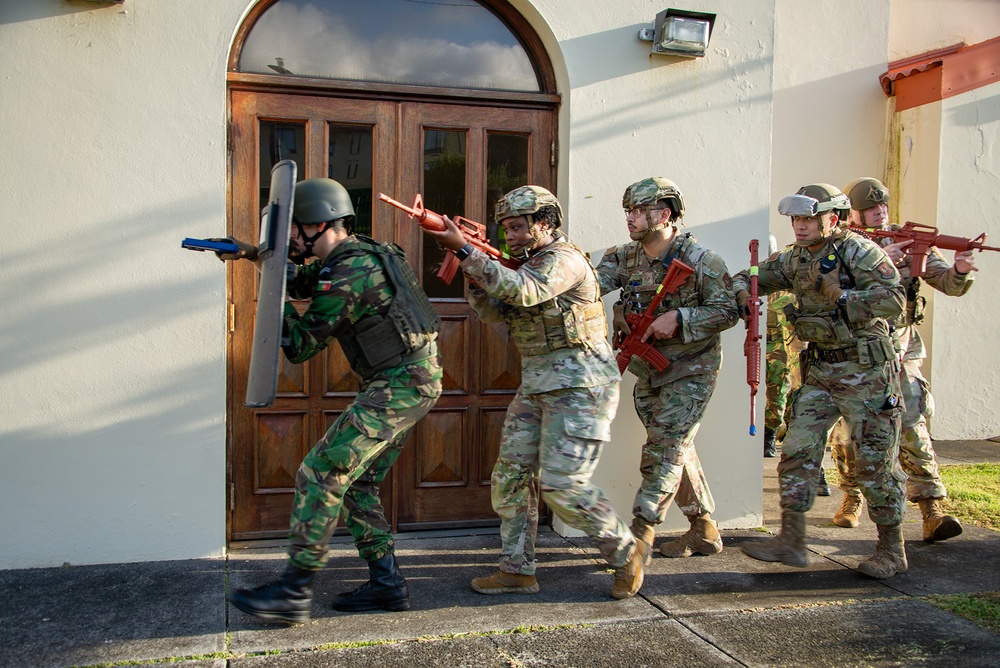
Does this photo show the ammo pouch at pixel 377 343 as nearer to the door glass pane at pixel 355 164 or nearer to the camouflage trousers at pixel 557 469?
the camouflage trousers at pixel 557 469

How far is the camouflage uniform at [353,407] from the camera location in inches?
140

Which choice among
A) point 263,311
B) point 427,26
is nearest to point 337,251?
point 263,311

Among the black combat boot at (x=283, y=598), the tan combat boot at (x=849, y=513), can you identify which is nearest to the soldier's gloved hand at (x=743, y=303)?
the tan combat boot at (x=849, y=513)

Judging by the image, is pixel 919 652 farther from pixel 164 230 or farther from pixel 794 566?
pixel 164 230

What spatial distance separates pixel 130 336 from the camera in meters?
4.34

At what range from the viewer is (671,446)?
4496mm

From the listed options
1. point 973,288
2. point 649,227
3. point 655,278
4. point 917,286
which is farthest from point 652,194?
point 973,288

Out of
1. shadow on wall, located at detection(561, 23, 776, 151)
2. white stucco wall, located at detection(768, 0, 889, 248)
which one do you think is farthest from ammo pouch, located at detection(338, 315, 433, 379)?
white stucco wall, located at detection(768, 0, 889, 248)

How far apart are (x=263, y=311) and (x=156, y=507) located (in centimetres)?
164

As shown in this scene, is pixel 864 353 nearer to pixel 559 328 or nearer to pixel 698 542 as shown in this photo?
pixel 698 542

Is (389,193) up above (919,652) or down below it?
above

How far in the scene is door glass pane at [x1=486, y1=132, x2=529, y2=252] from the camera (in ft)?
16.4

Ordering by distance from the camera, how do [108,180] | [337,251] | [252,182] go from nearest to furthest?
[337,251] < [108,180] < [252,182]

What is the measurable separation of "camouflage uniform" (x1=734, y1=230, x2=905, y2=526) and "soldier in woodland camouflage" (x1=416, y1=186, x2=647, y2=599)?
1.12 m
